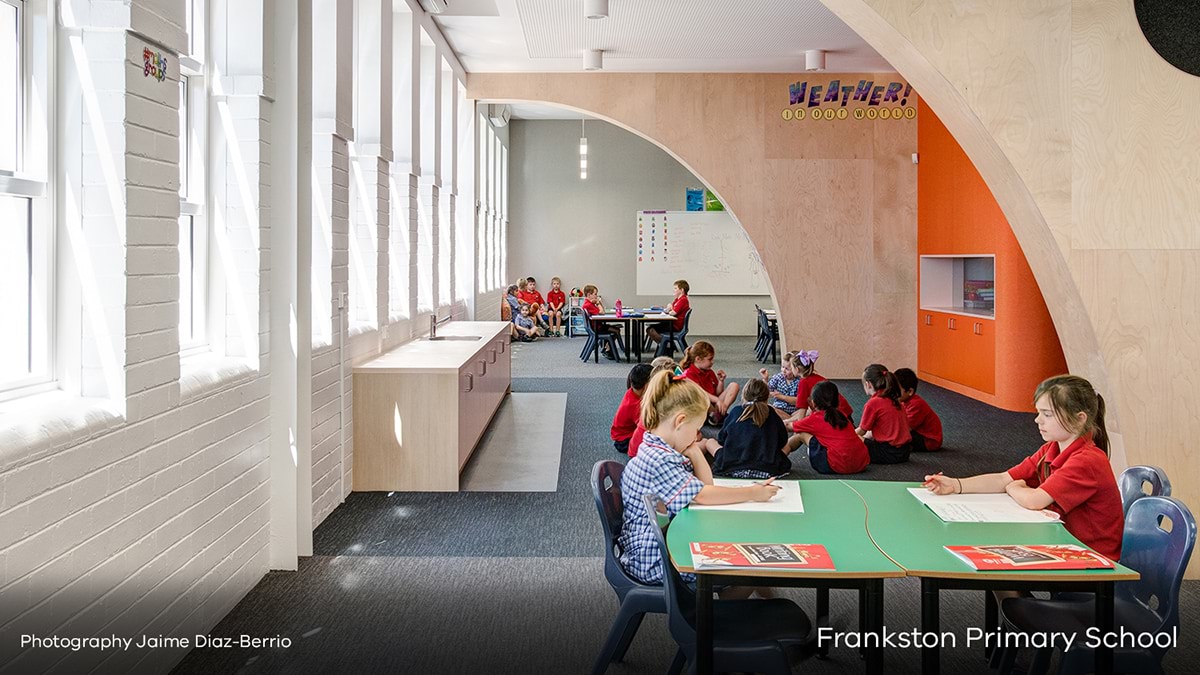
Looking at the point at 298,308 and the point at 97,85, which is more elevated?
the point at 97,85

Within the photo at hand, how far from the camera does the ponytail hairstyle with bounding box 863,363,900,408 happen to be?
7617 mm

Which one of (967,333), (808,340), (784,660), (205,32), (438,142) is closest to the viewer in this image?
(784,660)

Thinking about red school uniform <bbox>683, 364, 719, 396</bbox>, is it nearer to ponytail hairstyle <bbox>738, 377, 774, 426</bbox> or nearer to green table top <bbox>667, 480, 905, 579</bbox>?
ponytail hairstyle <bbox>738, 377, 774, 426</bbox>

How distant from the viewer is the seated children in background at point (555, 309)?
→ 20.0m

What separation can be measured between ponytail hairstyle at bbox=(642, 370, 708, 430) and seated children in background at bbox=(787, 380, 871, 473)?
391 centimetres

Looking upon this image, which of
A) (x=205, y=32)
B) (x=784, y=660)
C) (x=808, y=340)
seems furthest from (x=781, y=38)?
(x=784, y=660)

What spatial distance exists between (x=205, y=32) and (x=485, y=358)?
13.7 ft

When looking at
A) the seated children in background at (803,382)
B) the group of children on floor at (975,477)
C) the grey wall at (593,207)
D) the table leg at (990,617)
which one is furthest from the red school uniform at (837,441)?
the grey wall at (593,207)

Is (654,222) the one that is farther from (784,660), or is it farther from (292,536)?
(784,660)

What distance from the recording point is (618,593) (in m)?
3.44

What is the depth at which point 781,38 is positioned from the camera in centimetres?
1121

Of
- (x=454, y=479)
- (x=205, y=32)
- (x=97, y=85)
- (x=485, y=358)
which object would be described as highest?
(x=205, y=32)

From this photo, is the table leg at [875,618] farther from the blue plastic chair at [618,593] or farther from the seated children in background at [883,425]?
the seated children in background at [883,425]

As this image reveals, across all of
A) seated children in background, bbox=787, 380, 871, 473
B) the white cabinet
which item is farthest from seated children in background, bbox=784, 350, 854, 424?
the white cabinet
